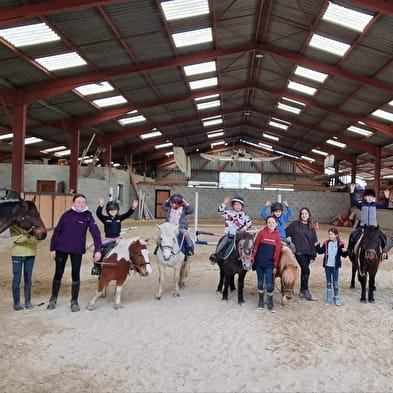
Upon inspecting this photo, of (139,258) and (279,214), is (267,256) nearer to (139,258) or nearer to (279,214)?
(279,214)

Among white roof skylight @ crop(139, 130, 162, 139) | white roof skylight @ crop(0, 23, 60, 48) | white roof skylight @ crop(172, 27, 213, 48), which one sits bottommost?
white roof skylight @ crop(0, 23, 60, 48)

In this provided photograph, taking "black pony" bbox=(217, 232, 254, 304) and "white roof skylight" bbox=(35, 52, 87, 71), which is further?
"white roof skylight" bbox=(35, 52, 87, 71)

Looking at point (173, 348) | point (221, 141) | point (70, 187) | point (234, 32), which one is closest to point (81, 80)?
point (234, 32)

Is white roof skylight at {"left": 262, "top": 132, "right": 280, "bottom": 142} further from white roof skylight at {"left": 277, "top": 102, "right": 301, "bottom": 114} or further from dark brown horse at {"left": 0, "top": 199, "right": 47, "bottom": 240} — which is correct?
dark brown horse at {"left": 0, "top": 199, "right": 47, "bottom": 240}

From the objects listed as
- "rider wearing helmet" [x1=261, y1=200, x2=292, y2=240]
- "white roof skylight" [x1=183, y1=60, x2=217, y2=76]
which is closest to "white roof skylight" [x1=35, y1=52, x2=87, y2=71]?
"white roof skylight" [x1=183, y1=60, x2=217, y2=76]

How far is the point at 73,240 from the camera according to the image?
14.0 feet

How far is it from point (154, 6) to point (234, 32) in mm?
3481

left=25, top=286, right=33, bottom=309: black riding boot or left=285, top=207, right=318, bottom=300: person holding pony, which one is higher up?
left=285, top=207, right=318, bottom=300: person holding pony

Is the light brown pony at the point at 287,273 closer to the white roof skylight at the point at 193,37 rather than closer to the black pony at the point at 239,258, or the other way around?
the black pony at the point at 239,258

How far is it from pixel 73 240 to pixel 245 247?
2.23m

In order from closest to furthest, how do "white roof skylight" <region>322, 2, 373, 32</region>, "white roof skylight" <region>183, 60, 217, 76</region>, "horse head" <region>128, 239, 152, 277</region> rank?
"horse head" <region>128, 239, 152, 277</region>, "white roof skylight" <region>322, 2, 373, 32</region>, "white roof skylight" <region>183, 60, 217, 76</region>

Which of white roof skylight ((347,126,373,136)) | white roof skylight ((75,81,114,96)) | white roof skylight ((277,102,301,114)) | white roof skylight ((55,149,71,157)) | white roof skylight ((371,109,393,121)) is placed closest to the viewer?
white roof skylight ((75,81,114,96))

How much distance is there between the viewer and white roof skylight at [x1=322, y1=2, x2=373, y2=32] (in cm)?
831

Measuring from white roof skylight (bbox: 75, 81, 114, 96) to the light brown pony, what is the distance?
9509 mm
